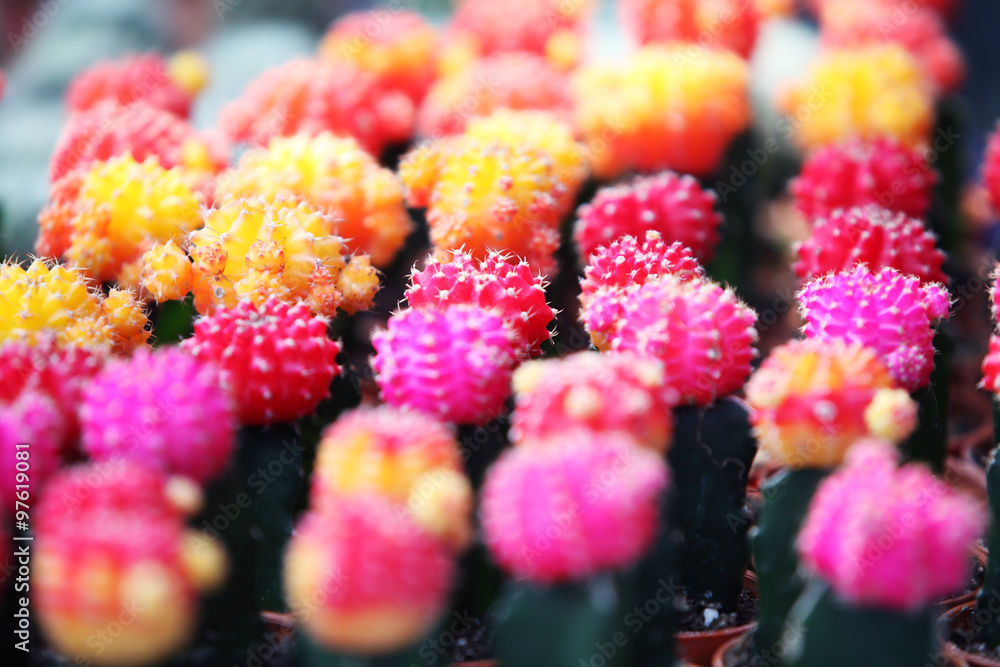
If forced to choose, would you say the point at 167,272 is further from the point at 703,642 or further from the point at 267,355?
the point at 703,642

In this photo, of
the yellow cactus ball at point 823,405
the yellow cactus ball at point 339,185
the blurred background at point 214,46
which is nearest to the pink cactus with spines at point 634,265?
the yellow cactus ball at point 823,405

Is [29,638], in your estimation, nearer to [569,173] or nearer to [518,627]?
[518,627]

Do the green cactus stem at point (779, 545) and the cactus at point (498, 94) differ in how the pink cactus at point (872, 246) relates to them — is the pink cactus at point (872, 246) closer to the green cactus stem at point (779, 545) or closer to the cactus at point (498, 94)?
the green cactus stem at point (779, 545)

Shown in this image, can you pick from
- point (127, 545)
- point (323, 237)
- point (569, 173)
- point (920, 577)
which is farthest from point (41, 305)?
point (920, 577)

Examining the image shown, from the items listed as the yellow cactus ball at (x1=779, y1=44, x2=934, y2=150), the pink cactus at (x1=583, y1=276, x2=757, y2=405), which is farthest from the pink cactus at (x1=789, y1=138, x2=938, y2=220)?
the pink cactus at (x1=583, y1=276, x2=757, y2=405)

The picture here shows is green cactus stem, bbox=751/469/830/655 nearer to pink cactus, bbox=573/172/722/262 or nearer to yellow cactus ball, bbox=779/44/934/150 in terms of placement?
pink cactus, bbox=573/172/722/262
